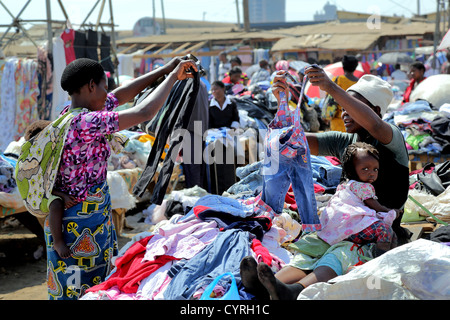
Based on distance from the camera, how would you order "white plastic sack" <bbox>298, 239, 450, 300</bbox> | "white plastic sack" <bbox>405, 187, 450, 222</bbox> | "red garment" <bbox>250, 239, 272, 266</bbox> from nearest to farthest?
"white plastic sack" <bbox>298, 239, 450, 300</bbox>, "red garment" <bbox>250, 239, 272, 266</bbox>, "white plastic sack" <bbox>405, 187, 450, 222</bbox>

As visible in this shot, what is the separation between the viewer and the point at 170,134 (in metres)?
3.83

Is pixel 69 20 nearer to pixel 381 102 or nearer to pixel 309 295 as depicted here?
pixel 381 102

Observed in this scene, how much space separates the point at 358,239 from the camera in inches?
113

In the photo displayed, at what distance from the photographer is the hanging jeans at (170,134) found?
3596 millimetres

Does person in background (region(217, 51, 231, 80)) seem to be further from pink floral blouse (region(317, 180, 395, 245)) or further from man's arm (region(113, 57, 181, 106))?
pink floral blouse (region(317, 180, 395, 245))

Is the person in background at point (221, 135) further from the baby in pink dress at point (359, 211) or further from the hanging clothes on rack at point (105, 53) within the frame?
the baby in pink dress at point (359, 211)

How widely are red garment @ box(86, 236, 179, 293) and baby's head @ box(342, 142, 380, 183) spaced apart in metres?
1.19

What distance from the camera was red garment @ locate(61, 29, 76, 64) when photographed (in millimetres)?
8979

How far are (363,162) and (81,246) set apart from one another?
5.38 feet

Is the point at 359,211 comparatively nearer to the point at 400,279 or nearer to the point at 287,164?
the point at 400,279

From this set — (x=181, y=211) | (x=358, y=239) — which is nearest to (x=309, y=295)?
(x=358, y=239)

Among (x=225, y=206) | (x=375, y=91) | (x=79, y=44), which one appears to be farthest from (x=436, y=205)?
(x=79, y=44)

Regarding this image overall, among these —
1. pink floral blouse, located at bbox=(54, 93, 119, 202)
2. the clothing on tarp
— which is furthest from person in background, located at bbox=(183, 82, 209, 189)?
pink floral blouse, located at bbox=(54, 93, 119, 202)

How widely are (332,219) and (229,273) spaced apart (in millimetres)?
678
